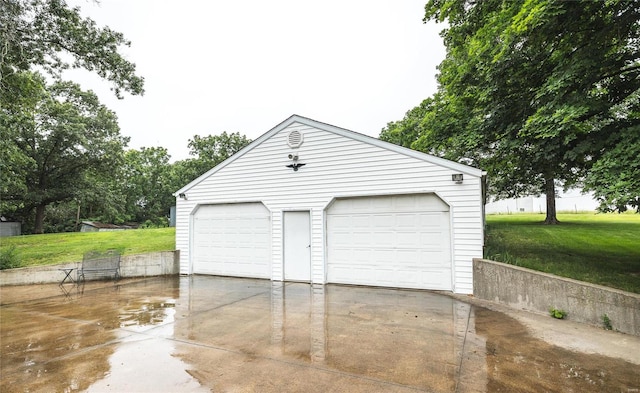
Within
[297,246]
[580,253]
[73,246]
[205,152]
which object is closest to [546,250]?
[580,253]

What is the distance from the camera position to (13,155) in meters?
11.4

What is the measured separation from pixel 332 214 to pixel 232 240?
319cm

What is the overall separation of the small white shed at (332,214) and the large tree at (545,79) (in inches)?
53.4

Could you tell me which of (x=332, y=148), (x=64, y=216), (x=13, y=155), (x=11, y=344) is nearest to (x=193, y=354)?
(x=11, y=344)

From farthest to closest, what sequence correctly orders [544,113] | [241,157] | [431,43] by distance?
1. [431,43]
2. [241,157]
3. [544,113]

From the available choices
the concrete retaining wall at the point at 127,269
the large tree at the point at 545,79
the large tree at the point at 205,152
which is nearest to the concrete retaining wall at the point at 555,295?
the large tree at the point at 545,79

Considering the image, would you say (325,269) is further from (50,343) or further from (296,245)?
(50,343)

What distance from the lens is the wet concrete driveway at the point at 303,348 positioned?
2.87 meters

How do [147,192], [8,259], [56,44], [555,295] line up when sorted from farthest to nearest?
[147,192], [56,44], [8,259], [555,295]

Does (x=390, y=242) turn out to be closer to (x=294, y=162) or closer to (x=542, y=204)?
(x=294, y=162)

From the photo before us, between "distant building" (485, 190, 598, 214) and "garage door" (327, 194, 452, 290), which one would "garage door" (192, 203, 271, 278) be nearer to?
"garage door" (327, 194, 452, 290)

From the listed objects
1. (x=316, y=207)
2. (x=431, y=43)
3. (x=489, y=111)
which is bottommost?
(x=316, y=207)

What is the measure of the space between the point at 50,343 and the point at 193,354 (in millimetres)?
2063

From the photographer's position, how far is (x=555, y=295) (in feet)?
15.6
